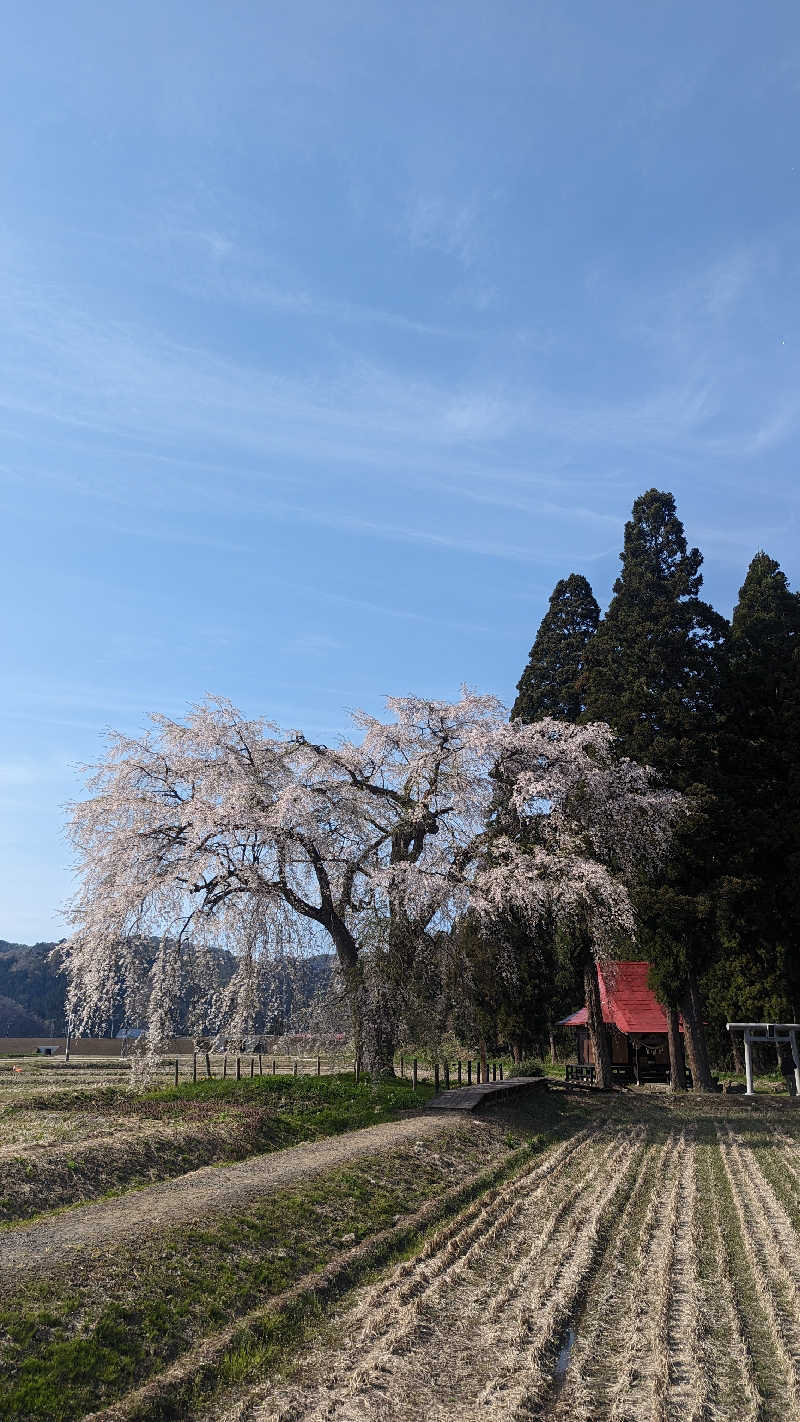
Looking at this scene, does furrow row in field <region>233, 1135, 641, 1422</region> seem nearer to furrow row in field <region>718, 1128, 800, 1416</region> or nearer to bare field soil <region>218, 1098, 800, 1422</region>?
bare field soil <region>218, 1098, 800, 1422</region>

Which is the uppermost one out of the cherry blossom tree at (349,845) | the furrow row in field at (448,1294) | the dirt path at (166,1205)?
the cherry blossom tree at (349,845)

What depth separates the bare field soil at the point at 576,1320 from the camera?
648 centimetres

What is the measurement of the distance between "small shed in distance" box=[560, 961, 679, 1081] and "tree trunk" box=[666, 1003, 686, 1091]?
9.27 ft

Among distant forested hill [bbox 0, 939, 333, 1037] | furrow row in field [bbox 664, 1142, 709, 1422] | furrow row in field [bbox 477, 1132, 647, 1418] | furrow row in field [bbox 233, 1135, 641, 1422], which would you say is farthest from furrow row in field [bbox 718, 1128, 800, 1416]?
distant forested hill [bbox 0, 939, 333, 1037]

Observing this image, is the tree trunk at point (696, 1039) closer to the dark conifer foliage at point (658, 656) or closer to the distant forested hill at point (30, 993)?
the dark conifer foliage at point (658, 656)

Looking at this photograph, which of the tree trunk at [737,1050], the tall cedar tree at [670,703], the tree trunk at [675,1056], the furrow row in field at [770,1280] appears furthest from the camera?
the tree trunk at [737,1050]

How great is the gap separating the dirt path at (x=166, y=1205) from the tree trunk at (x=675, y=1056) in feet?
55.0

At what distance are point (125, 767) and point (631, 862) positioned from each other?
45.5ft

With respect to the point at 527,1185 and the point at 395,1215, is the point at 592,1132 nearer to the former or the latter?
the point at 527,1185

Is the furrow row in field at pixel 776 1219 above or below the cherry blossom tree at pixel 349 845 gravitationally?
below

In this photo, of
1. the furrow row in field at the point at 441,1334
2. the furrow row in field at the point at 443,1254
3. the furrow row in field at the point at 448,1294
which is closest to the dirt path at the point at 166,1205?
the furrow row in field at the point at 443,1254

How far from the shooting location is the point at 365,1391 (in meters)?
6.62

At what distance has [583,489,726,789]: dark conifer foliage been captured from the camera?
2884 centimetres

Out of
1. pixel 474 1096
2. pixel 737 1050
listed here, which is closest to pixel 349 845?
pixel 474 1096
